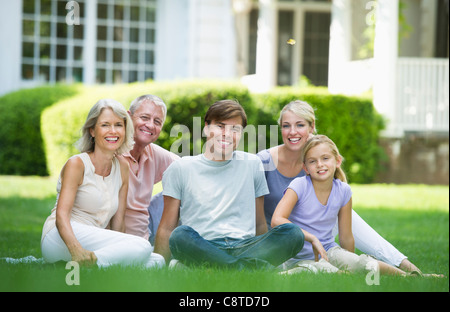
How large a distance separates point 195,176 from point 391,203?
4973 millimetres

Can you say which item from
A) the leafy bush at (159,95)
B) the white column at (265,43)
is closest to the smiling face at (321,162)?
the leafy bush at (159,95)

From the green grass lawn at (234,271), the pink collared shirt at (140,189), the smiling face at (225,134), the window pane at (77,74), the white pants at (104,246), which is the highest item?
the window pane at (77,74)

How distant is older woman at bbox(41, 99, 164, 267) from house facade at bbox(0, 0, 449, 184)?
6.60 metres

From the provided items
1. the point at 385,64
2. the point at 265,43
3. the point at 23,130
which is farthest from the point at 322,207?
the point at 265,43

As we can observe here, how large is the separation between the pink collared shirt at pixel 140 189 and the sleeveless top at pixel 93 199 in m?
0.45

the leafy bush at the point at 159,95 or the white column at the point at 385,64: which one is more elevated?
the white column at the point at 385,64

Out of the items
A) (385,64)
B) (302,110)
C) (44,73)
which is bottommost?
(302,110)

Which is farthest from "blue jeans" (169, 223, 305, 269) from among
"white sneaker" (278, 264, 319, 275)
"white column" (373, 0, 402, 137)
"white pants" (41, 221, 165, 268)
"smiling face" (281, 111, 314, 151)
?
"white column" (373, 0, 402, 137)

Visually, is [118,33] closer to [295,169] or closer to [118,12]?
[118,12]

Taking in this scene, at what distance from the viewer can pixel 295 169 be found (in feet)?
13.6

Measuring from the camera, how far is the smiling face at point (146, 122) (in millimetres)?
4156

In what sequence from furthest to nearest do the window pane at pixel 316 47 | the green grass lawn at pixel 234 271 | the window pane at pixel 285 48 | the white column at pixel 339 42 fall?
the window pane at pixel 316 47 → the window pane at pixel 285 48 → the white column at pixel 339 42 → the green grass lawn at pixel 234 271

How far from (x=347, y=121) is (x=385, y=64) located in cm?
122

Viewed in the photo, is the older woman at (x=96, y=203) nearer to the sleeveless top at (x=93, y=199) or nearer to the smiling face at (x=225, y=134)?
the sleeveless top at (x=93, y=199)
